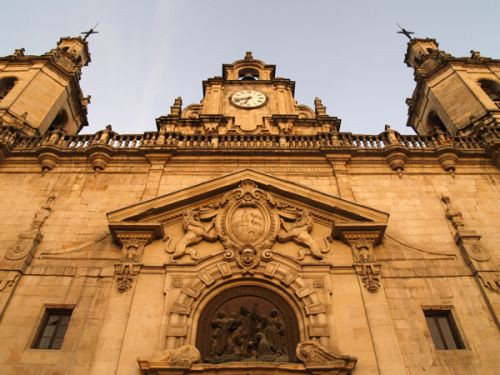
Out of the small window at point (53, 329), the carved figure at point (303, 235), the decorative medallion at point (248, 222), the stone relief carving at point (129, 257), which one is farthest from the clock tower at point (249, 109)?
the small window at point (53, 329)

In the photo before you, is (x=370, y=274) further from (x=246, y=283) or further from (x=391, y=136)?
(x=391, y=136)

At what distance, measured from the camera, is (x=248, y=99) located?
19734 millimetres

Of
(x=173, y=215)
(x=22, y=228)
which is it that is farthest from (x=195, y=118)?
(x=22, y=228)

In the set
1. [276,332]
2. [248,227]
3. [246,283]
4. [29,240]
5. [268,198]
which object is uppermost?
[268,198]

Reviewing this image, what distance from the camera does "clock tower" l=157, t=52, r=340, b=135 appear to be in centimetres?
1761

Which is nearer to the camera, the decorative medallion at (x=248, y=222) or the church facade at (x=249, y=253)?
the church facade at (x=249, y=253)

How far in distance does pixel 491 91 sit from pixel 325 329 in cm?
1644

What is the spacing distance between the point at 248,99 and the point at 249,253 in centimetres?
1074

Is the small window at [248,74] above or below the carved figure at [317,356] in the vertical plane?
above

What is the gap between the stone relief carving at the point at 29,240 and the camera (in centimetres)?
1095

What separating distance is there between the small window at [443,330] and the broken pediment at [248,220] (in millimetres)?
2359

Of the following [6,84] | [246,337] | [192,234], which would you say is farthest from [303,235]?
[6,84]

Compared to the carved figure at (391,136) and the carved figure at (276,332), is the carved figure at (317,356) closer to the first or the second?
the carved figure at (276,332)

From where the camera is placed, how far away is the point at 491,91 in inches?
780
